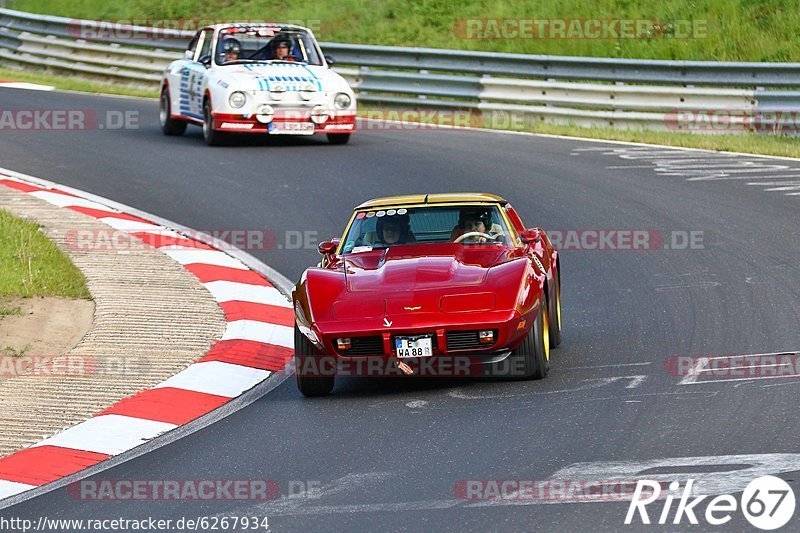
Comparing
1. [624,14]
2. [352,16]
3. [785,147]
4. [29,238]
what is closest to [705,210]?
[785,147]

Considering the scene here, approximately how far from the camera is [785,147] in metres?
17.6

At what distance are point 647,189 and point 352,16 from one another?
13.2 m

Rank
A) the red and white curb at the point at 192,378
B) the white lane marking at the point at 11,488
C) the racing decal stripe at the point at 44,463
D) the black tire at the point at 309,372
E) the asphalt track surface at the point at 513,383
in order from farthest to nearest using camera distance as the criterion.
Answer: the black tire at the point at 309,372 < the red and white curb at the point at 192,378 < the racing decal stripe at the point at 44,463 < the white lane marking at the point at 11,488 < the asphalt track surface at the point at 513,383

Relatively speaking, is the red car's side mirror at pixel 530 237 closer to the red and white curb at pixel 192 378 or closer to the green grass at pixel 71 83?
the red and white curb at pixel 192 378

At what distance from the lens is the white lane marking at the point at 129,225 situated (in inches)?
528

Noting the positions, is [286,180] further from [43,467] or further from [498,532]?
[498,532]

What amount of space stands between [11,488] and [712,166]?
452 inches

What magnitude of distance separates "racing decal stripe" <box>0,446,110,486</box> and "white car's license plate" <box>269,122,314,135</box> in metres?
10.9

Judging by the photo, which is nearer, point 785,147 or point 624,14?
point 785,147

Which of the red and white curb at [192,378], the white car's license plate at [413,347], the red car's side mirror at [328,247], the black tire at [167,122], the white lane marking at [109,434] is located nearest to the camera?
the red and white curb at [192,378]

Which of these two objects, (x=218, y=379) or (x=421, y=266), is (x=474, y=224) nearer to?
(x=421, y=266)

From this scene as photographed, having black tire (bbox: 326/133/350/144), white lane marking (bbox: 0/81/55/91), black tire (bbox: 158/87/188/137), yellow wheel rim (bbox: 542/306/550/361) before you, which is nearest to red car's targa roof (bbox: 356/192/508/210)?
yellow wheel rim (bbox: 542/306/550/361)

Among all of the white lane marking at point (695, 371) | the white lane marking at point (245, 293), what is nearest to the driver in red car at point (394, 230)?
the white lane marking at point (245, 293)

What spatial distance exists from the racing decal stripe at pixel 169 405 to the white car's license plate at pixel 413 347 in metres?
1.13
